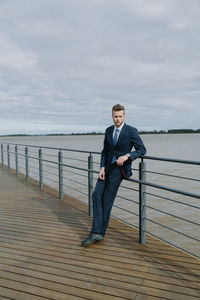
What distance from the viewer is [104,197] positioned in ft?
11.4

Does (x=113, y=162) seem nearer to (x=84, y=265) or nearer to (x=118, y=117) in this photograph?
(x=118, y=117)

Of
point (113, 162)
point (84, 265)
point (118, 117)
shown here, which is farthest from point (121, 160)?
point (84, 265)

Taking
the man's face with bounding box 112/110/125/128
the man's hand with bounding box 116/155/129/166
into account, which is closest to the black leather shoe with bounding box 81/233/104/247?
the man's hand with bounding box 116/155/129/166

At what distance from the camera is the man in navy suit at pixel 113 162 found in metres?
3.27

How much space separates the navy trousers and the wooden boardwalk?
0.25 m

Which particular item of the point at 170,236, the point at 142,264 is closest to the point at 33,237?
the point at 142,264

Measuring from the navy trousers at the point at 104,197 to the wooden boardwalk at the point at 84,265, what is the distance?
0.25 metres

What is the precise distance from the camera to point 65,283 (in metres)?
2.57

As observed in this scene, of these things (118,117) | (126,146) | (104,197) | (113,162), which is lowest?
(104,197)

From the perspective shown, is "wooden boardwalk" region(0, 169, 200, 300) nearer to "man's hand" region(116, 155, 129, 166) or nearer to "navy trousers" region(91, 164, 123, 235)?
"navy trousers" region(91, 164, 123, 235)

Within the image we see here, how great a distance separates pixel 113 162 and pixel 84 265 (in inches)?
43.5

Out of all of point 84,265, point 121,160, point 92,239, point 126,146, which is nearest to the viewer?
point 84,265

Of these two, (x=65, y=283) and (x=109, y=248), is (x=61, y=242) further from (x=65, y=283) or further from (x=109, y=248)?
(x=65, y=283)

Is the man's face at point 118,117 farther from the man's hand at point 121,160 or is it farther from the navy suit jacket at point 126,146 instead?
the man's hand at point 121,160
